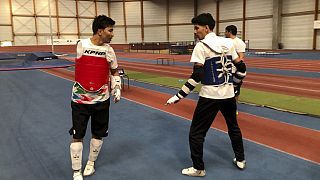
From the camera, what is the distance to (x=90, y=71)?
151 inches

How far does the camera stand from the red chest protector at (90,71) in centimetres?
382

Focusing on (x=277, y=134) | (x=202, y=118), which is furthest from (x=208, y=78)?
(x=277, y=134)

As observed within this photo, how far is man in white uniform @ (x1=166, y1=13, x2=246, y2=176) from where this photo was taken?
3691 mm

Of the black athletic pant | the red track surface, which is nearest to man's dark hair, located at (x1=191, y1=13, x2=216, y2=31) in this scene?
the black athletic pant

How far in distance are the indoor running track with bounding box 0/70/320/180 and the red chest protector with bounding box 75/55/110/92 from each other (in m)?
1.23

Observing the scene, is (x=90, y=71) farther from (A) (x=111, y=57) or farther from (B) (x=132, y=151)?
(B) (x=132, y=151)

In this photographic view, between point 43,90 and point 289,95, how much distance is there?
27.1ft

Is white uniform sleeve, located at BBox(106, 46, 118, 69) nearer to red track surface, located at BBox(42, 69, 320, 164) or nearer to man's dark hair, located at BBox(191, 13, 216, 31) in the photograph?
man's dark hair, located at BBox(191, 13, 216, 31)

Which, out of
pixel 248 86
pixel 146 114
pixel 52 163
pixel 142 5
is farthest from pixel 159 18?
pixel 52 163

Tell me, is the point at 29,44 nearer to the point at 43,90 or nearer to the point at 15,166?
the point at 43,90

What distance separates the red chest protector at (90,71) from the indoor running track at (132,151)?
1.23 metres

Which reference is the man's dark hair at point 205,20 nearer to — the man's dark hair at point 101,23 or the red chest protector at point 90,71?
the man's dark hair at point 101,23

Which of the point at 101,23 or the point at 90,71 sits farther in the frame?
the point at 90,71

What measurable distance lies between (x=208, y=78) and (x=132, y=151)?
201cm
